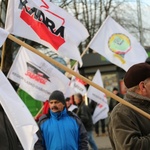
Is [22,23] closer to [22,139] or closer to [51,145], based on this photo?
[51,145]

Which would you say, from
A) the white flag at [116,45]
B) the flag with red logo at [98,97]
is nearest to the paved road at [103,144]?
the flag with red logo at [98,97]

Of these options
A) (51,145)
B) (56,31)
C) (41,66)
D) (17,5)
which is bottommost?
(51,145)

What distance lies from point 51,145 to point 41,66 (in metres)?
2.57

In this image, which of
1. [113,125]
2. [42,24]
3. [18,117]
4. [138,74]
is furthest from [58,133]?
[138,74]

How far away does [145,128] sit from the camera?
8.82 ft

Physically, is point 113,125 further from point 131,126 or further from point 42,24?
point 42,24

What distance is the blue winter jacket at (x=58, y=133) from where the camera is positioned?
4.42 m

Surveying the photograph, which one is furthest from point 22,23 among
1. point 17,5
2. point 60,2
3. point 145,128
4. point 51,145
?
point 60,2

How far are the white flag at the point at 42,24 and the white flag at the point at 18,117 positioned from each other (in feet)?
5.30

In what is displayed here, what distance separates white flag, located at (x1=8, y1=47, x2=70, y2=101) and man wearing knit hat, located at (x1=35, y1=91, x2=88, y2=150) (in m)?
2.08

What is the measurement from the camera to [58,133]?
4.44 meters

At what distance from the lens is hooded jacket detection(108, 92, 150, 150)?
101 inches

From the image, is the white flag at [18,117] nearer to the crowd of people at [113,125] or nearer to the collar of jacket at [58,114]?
the crowd of people at [113,125]

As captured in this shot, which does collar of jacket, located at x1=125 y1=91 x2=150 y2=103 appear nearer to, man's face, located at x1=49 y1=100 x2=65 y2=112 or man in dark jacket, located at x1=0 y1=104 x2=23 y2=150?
man in dark jacket, located at x1=0 y1=104 x2=23 y2=150
